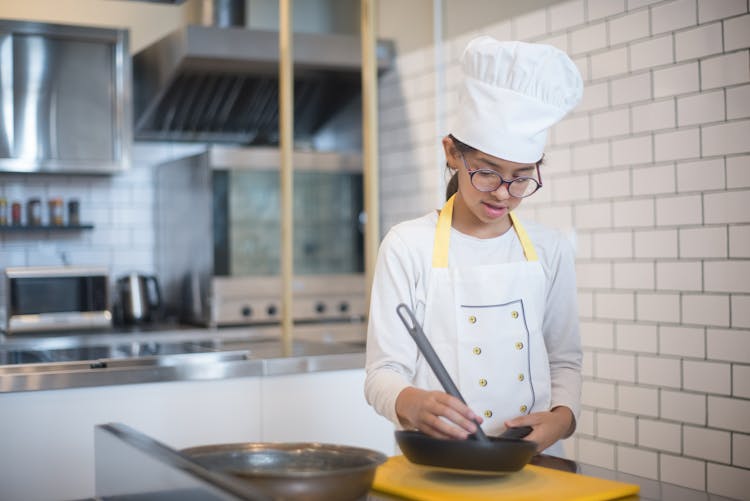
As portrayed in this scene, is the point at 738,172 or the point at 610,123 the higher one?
the point at 610,123

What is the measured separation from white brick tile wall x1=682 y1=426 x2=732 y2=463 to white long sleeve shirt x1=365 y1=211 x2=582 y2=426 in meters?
1.22

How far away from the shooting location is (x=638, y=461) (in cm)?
312

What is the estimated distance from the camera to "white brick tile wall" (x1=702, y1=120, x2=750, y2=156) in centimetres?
275

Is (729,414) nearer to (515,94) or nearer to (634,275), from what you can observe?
(634,275)

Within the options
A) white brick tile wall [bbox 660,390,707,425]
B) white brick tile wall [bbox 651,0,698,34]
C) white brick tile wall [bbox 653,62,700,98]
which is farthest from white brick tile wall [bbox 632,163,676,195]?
white brick tile wall [bbox 660,390,707,425]

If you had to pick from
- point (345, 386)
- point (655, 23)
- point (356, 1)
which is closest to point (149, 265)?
point (356, 1)

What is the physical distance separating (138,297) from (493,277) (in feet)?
9.85

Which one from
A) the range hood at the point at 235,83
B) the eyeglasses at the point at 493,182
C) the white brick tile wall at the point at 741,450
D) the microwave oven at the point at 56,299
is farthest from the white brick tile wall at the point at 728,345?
the microwave oven at the point at 56,299

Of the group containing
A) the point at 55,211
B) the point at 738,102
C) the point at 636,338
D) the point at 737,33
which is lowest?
the point at 636,338

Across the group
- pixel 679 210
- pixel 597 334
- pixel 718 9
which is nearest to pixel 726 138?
pixel 679 210

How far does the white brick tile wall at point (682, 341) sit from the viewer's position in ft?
9.49

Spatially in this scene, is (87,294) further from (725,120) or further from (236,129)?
(725,120)

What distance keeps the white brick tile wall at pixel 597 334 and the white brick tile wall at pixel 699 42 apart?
0.94m

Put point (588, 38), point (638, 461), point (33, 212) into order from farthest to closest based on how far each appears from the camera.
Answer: point (33, 212) < point (588, 38) < point (638, 461)
